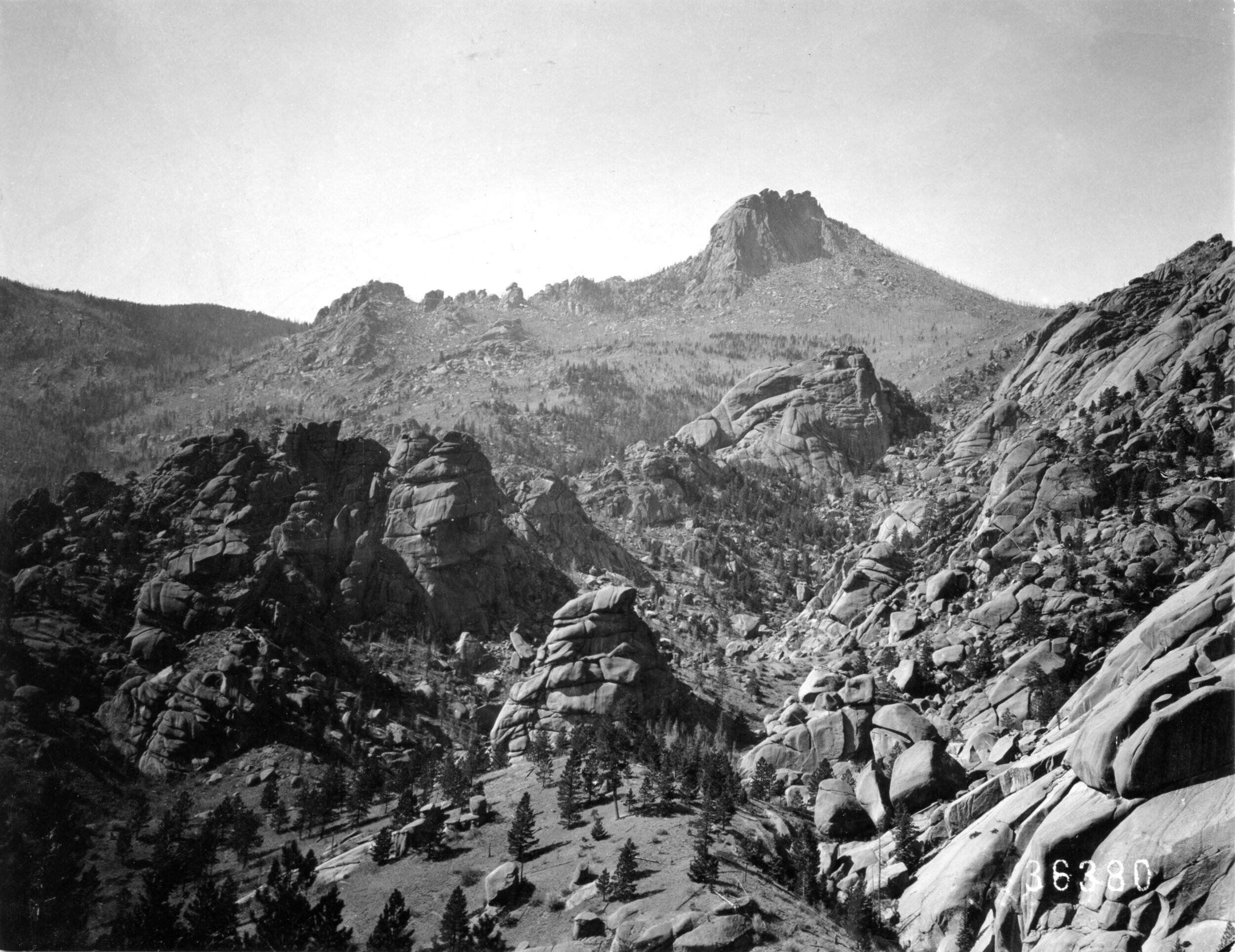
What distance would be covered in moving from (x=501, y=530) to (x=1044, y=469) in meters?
69.7

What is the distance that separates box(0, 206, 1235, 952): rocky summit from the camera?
1443 inches

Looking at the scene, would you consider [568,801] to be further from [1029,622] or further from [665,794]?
[1029,622]

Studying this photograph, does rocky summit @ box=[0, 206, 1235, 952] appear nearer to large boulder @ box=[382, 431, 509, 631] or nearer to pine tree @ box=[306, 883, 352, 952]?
pine tree @ box=[306, 883, 352, 952]

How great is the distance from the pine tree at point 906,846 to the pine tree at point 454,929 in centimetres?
2462

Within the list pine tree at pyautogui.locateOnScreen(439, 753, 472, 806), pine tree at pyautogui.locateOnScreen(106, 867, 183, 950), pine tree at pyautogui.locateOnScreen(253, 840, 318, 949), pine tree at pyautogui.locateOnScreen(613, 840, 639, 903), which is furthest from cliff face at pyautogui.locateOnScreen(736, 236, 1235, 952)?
pine tree at pyautogui.locateOnScreen(106, 867, 183, 950)

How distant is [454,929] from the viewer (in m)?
37.4

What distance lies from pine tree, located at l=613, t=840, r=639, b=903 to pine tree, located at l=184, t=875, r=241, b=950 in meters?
18.8

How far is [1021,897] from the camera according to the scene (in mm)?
33531

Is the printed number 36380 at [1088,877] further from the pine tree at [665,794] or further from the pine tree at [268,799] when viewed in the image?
the pine tree at [268,799]

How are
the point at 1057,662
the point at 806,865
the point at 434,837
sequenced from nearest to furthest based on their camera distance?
1. the point at 806,865
2. the point at 434,837
3. the point at 1057,662

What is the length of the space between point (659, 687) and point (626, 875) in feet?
129

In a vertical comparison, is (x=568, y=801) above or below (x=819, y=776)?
above

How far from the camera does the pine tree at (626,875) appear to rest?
4153cm

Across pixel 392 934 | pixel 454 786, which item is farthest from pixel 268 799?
pixel 392 934
